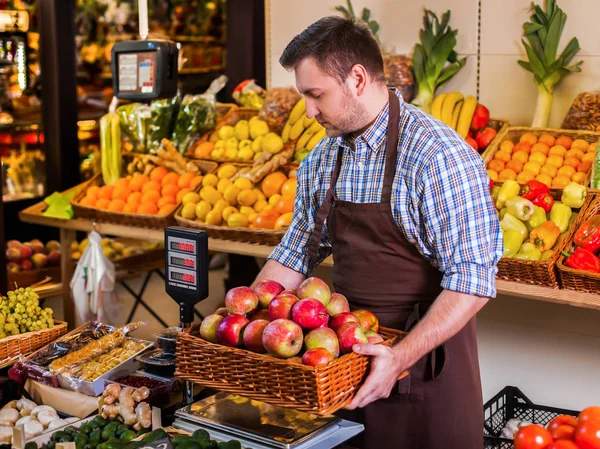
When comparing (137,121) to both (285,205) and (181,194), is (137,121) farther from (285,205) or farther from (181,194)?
(285,205)

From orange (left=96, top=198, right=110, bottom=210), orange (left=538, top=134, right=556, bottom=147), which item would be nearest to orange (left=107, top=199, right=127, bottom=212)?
orange (left=96, top=198, right=110, bottom=210)

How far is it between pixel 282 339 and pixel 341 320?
189 millimetres

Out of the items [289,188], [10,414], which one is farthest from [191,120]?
[10,414]

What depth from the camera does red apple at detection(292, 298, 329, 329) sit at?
1.95 meters

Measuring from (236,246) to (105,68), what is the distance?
4263mm

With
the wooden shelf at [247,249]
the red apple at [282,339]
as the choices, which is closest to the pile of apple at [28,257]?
the wooden shelf at [247,249]

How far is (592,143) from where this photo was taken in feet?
12.8

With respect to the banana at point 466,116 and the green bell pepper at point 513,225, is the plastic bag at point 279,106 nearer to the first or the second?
the banana at point 466,116

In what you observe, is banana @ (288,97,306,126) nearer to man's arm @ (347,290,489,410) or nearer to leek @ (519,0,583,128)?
leek @ (519,0,583,128)

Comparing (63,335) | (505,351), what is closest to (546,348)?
(505,351)

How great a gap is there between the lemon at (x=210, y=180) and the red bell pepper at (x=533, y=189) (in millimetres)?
1696

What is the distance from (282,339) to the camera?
1874mm

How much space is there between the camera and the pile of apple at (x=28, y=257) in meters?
5.59

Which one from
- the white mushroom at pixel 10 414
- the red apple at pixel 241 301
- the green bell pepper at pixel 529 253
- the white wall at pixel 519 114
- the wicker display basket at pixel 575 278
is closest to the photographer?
the red apple at pixel 241 301
